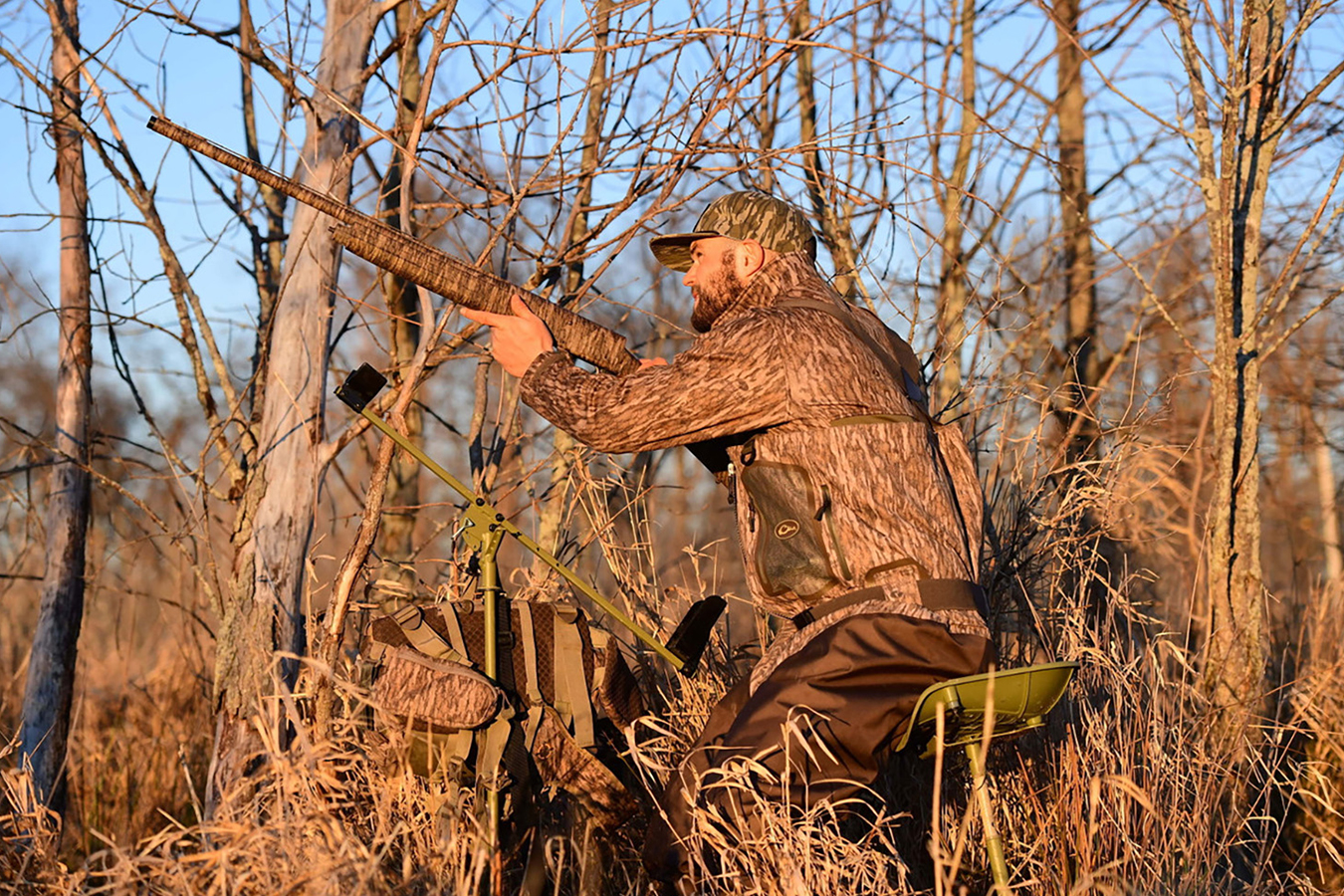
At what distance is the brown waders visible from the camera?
9.98ft

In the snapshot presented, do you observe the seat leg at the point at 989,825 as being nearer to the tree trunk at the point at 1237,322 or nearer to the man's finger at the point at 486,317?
the man's finger at the point at 486,317

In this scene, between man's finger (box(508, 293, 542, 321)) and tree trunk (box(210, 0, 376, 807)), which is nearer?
man's finger (box(508, 293, 542, 321))

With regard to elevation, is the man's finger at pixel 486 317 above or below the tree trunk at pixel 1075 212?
below

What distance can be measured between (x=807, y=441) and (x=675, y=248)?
0.95 m

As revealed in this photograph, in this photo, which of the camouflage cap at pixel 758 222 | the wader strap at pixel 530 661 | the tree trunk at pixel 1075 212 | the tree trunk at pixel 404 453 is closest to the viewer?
the camouflage cap at pixel 758 222

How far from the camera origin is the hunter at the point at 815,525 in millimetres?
3061

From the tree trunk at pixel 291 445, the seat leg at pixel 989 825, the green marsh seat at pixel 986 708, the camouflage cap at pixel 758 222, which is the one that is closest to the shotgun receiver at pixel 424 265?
the camouflage cap at pixel 758 222

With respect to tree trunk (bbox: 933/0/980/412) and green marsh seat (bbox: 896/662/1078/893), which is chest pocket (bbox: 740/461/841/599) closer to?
green marsh seat (bbox: 896/662/1078/893)

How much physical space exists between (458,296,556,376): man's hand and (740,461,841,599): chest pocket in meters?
0.68

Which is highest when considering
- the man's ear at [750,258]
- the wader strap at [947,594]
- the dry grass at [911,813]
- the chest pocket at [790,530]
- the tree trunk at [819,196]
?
the tree trunk at [819,196]

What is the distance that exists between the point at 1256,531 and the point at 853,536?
104 inches

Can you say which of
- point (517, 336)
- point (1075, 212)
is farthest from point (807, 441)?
point (1075, 212)

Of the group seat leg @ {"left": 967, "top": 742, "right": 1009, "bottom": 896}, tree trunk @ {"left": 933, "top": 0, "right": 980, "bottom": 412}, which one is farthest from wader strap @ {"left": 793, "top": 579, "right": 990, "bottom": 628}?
tree trunk @ {"left": 933, "top": 0, "right": 980, "bottom": 412}

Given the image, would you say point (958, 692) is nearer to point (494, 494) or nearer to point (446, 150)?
point (494, 494)
